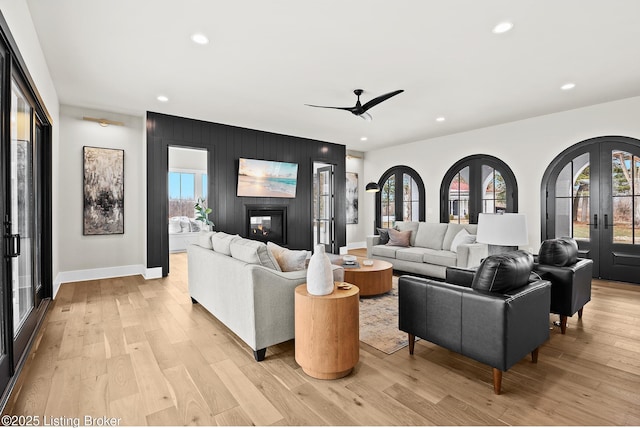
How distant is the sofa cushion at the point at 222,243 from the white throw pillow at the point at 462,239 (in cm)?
346

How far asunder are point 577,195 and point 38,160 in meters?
7.73

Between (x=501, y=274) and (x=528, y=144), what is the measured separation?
4.91m

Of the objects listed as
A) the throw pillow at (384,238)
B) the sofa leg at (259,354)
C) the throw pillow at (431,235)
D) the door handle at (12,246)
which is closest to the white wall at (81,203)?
the door handle at (12,246)

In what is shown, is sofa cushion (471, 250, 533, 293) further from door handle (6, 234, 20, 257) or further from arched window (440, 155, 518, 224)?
arched window (440, 155, 518, 224)

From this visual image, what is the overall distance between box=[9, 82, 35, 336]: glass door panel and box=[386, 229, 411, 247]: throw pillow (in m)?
5.06

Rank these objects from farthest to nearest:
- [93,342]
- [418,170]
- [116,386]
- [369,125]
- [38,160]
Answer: [418,170] → [369,125] → [38,160] → [93,342] → [116,386]

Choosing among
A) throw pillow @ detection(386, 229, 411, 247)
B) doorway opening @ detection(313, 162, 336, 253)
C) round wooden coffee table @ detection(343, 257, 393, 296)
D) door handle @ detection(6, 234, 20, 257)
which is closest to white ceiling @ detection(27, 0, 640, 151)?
door handle @ detection(6, 234, 20, 257)

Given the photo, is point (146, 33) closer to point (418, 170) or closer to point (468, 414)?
point (468, 414)

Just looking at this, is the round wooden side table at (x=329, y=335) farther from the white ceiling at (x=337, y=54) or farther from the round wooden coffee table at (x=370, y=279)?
the white ceiling at (x=337, y=54)

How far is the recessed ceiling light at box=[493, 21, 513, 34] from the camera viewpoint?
110 inches

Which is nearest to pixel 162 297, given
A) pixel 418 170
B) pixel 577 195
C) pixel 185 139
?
pixel 185 139

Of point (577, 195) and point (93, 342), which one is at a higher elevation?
point (577, 195)

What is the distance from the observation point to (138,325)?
3.25m

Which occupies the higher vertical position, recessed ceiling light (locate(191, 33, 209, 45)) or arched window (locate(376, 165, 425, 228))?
recessed ceiling light (locate(191, 33, 209, 45))
